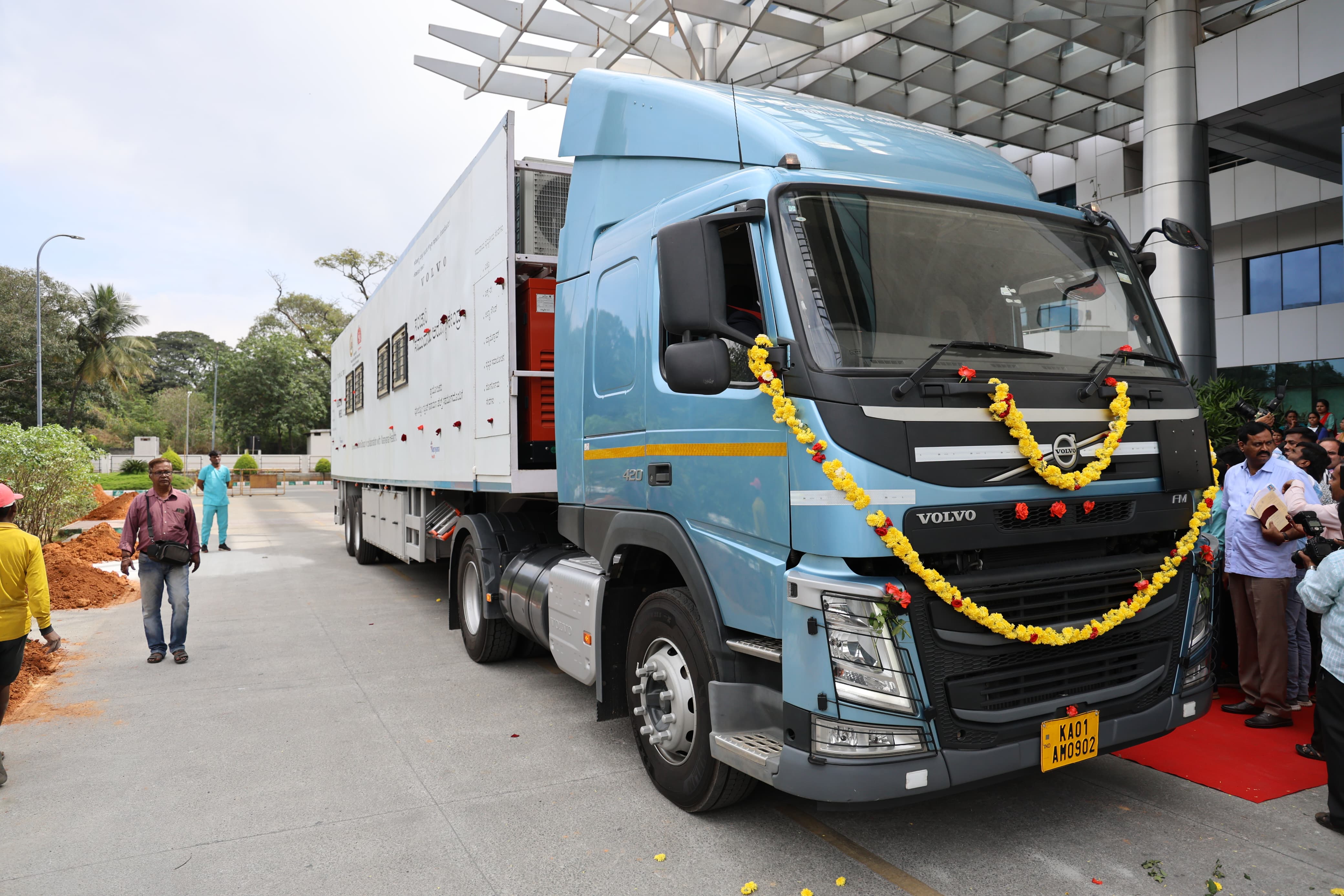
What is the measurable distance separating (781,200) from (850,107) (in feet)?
5.60

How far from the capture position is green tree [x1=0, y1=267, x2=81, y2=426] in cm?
3897

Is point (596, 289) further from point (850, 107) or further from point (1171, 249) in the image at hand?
point (1171, 249)

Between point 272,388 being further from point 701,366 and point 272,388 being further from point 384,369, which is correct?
point 701,366

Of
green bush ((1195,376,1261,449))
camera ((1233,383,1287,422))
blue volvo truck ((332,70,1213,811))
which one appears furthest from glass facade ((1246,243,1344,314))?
blue volvo truck ((332,70,1213,811))

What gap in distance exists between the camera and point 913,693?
3.04 metres

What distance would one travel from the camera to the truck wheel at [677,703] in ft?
12.4

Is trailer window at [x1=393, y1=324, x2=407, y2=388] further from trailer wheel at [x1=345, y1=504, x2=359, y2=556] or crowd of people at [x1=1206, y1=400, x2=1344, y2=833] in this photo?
crowd of people at [x1=1206, y1=400, x2=1344, y2=833]

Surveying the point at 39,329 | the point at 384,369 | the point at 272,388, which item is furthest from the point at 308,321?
the point at 384,369

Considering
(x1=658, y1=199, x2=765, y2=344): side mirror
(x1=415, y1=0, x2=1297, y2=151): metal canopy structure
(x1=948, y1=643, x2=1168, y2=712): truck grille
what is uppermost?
(x1=415, y1=0, x2=1297, y2=151): metal canopy structure

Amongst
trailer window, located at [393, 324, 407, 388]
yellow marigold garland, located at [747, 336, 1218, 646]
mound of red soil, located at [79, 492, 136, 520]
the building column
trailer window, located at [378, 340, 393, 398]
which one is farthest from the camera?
mound of red soil, located at [79, 492, 136, 520]

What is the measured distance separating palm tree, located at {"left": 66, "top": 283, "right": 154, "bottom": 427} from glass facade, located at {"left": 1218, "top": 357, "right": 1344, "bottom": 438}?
4946cm

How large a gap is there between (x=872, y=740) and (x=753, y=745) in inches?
20.6

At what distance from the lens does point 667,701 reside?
4.08m

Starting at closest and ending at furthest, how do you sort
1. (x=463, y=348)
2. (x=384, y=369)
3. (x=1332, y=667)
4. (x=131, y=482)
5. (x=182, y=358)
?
1. (x=1332, y=667)
2. (x=463, y=348)
3. (x=384, y=369)
4. (x=131, y=482)
5. (x=182, y=358)
